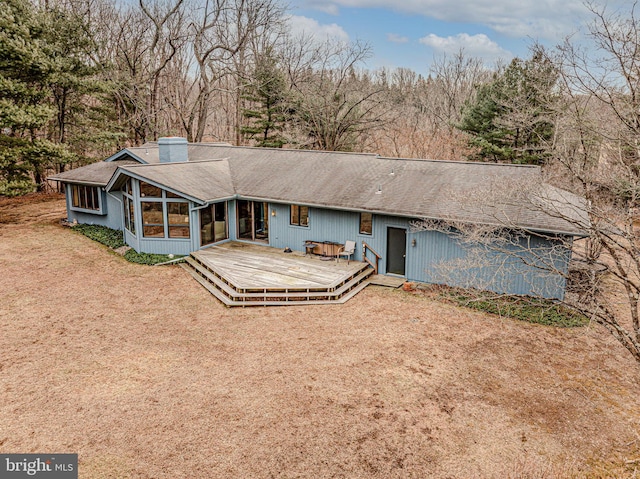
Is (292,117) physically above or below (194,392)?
above

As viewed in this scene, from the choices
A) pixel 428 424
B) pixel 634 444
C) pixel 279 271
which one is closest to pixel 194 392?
pixel 428 424

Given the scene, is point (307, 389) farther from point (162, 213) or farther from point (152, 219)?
point (152, 219)

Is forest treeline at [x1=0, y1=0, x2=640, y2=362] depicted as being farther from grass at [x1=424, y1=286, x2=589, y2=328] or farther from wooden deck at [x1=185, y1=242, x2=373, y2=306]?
wooden deck at [x1=185, y1=242, x2=373, y2=306]

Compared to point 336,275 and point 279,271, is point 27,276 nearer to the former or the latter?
point 279,271

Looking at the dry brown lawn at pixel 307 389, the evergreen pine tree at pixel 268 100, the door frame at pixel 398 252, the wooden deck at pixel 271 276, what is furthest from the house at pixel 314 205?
the evergreen pine tree at pixel 268 100

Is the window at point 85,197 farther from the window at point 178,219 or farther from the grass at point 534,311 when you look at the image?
the grass at point 534,311

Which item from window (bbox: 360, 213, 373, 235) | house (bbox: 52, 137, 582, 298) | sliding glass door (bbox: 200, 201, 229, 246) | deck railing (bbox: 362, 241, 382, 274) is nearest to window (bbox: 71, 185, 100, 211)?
house (bbox: 52, 137, 582, 298)

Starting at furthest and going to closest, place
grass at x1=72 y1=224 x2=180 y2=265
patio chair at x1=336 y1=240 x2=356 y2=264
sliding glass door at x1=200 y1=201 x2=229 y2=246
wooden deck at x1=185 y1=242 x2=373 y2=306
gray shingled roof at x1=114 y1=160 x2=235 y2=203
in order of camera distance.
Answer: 1. sliding glass door at x1=200 y1=201 x2=229 y2=246
2. grass at x1=72 y1=224 x2=180 y2=265
3. gray shingled roof at x1=114 y1=160 x2=235 y2=203
4. patio chair at x1=336 y1=240 x2=356 y2=264
5. wooden deck at x1=185 y1=242 x2=373 y2=306
